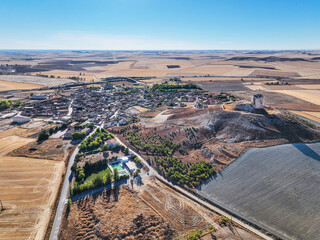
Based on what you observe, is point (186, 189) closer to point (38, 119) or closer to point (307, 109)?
point (38, 119)

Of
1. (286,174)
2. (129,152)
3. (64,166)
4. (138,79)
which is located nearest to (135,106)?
(129,152)

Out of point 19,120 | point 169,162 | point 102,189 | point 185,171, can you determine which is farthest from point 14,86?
point 185,171

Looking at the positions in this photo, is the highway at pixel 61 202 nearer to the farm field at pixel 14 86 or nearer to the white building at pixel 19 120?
the white building at pixel 19 120

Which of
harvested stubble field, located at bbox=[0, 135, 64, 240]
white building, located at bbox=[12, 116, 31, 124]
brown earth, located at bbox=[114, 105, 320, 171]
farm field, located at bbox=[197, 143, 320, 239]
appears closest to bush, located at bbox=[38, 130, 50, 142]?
harvested stubble field, located at bbox=[0, 135, 64, 240]

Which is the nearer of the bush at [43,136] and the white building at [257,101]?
the white building at [257,101]

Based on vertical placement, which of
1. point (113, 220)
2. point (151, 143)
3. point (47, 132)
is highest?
point (47, 132)

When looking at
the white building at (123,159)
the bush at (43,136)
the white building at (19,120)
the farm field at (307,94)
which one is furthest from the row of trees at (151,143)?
the farm field at (307,94)

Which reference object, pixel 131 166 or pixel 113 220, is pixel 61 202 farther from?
pixel 131 166
